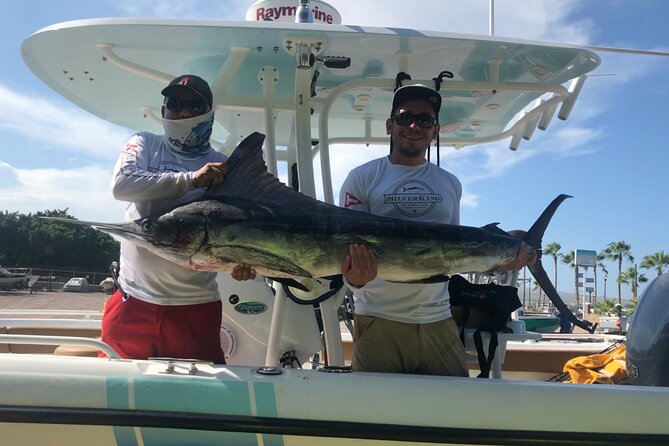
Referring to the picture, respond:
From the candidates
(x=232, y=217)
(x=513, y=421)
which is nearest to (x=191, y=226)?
(x=232, y=217)

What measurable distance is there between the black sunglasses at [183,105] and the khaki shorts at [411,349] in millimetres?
1111

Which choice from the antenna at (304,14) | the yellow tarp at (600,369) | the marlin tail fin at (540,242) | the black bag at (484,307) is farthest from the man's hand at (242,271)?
the yellow tarp at (600,369)

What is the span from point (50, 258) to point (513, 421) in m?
58.0

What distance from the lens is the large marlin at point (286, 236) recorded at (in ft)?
5.81

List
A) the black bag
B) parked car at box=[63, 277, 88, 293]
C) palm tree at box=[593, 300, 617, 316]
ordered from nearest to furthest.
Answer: the black bag → parked car at box=[63, 277, 88, 293] → palm tree at box=[593, 300, 617, 316]

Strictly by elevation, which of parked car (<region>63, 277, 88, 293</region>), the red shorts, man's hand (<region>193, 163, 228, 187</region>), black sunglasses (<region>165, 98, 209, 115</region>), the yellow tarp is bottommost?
parked car (<region>63, 277, 88, 293</region>)

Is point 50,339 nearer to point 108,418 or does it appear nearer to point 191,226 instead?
point 108,418

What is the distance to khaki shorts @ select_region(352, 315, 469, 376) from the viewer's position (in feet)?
7.00

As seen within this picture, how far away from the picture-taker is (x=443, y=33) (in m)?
2.46

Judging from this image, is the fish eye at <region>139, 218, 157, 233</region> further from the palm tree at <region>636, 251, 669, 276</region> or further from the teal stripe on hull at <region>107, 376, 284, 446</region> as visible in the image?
the palm tree at <region>636, 251, 669, 276</region>

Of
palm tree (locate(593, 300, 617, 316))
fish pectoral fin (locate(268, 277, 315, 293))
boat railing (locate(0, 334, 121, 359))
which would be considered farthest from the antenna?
palm tree (locate(593, 300, 617, 316))

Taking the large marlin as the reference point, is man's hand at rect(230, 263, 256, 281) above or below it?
below

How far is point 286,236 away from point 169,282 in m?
0.62

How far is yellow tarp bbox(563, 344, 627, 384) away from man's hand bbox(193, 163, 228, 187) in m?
2.36
